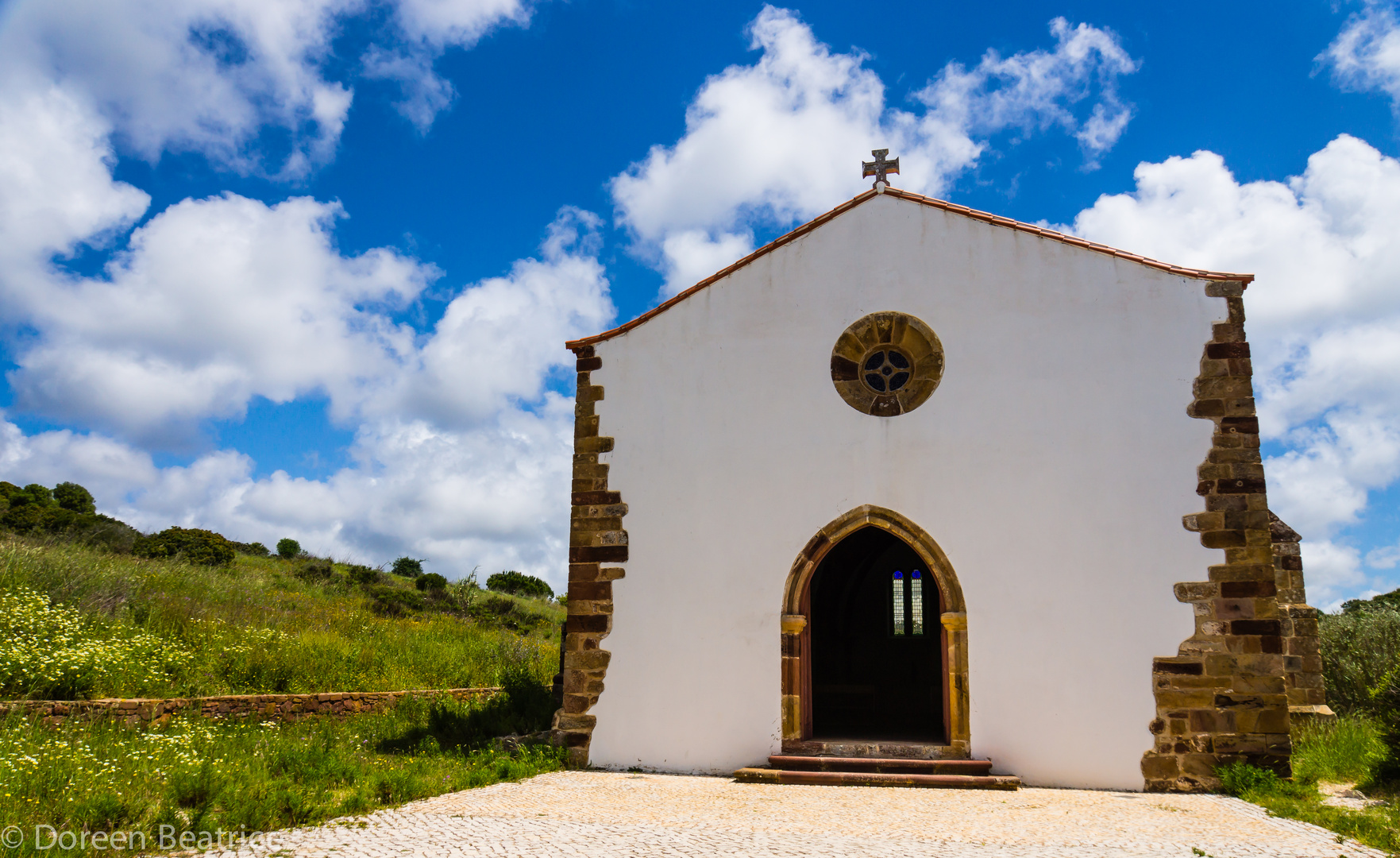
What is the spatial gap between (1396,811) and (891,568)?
8533 millimetres

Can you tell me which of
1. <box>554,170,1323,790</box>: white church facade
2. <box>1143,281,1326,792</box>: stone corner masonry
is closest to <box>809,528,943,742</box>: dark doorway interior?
<box>554,170,1323,790</box>: white church facade

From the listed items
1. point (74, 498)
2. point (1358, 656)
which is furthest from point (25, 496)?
point (1358, 656)

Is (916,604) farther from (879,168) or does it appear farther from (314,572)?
(314,572)

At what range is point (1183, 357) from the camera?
8727mm

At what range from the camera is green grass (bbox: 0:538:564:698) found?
32.2 feet

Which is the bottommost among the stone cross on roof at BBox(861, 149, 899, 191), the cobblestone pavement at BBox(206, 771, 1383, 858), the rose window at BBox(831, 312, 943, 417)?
the cobblestone pavement at BBox(206, 771, 1383, 858)

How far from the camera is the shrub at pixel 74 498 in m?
25.9

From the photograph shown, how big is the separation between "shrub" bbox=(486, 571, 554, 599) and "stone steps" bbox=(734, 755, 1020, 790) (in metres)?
23.2

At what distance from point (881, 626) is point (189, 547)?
1620 cm

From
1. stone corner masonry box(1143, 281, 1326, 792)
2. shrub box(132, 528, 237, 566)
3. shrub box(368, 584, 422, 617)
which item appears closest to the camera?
stone corner masonry box(1143, 281, 1326, 792)

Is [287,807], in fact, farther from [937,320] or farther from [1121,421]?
[1121,421]

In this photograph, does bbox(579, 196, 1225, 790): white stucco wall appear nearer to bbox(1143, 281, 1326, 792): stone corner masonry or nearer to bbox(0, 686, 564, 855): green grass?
bbox(1143, 281, 1326, 792): stone corner masonry

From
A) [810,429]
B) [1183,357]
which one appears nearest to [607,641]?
[810,429]

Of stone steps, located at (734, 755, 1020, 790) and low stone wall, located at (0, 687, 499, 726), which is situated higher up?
low stone wall, located at (0, 687, 499, 726)
